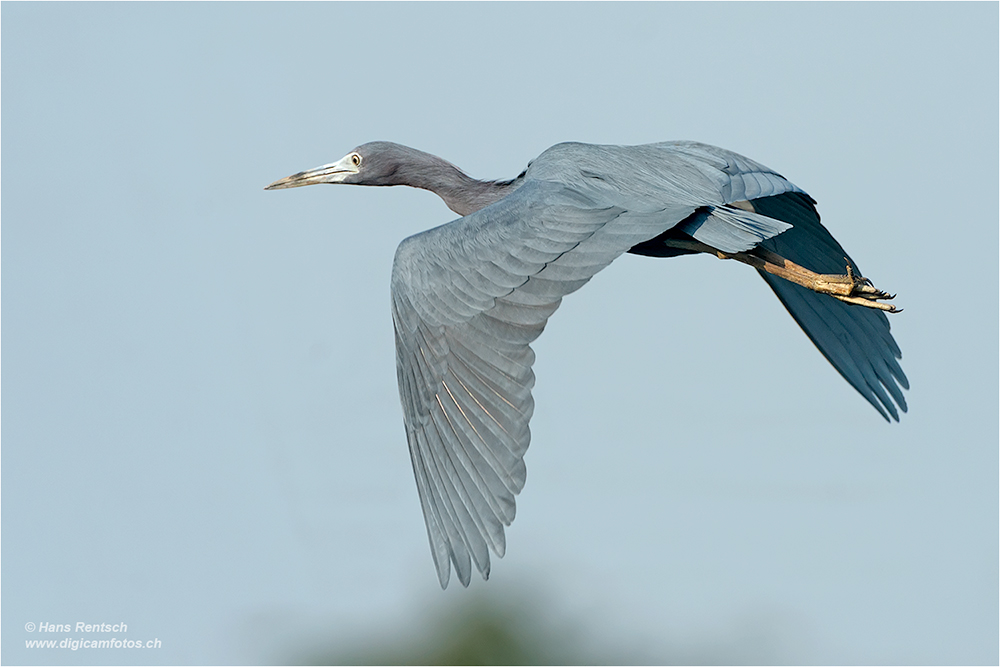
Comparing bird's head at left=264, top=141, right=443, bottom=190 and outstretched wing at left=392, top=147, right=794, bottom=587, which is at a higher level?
bird's head at left=264, top=141, right=443, bottom=190

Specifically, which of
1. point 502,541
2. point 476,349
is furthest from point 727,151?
point 502,541

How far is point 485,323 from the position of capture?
6945 millimetres

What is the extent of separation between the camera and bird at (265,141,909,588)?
22.1ft

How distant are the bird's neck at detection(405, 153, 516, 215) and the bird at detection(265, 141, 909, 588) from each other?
52cm

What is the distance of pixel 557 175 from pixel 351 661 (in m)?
11.4

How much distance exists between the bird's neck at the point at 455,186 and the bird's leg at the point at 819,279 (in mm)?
1335

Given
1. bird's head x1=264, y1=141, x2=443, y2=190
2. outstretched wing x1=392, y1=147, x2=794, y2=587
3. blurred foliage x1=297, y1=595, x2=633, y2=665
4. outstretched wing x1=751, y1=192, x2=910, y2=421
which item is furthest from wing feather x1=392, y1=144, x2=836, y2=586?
blurred foliage x1=297, y1=595, x2=633, y2=665

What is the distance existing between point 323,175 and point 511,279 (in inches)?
121

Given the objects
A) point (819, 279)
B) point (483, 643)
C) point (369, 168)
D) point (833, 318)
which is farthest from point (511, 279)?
point (483, 643)

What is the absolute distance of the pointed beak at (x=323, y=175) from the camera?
9.57m

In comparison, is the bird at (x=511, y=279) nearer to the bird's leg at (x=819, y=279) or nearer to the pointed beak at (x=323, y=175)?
the bird's leg at (x=819, y=279)

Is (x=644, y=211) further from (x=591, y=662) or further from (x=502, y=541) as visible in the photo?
(x=591, y=662)

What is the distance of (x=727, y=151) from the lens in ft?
29.0

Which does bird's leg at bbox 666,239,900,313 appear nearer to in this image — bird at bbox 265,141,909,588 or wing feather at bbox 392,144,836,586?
bird at bbox 265,141,909,588
